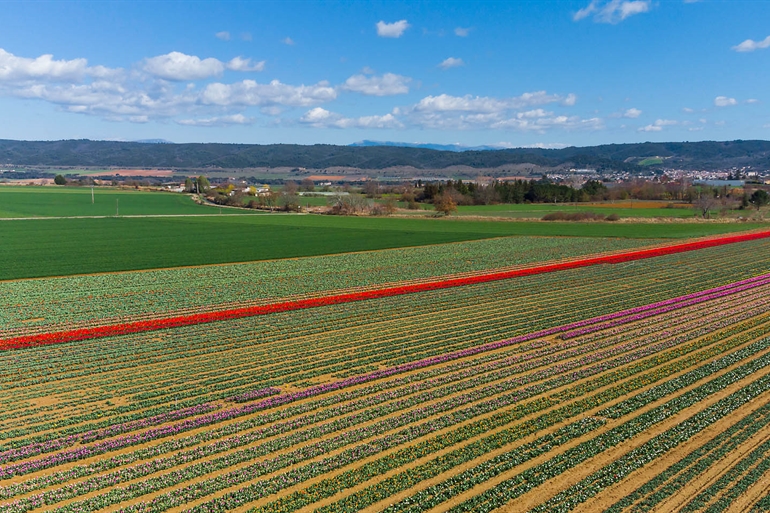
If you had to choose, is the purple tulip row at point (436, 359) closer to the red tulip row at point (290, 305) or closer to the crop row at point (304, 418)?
the crop row at point (304, 418)

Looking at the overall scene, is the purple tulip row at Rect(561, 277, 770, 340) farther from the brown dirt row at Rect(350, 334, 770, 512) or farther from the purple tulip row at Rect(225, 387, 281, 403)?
the purple tulip row at Rect(225, 387, 281, 403)

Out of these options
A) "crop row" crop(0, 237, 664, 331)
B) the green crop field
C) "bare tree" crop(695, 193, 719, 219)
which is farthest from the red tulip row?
"bare tree" crop(695, 193, 719, 219)

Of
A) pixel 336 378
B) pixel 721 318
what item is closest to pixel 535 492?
pixel 336 378

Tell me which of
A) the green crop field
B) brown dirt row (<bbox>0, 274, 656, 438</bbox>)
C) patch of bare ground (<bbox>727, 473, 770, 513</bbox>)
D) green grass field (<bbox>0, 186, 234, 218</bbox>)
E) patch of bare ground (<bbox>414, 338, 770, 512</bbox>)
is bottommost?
brown dirt row (<bbox>0, 274, 656, 438</bbox>)

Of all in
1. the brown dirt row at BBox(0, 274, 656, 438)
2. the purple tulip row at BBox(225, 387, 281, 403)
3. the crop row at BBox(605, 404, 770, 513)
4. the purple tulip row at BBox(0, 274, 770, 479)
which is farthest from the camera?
the brown dirt row at BBox(0, 274, 656, 438)


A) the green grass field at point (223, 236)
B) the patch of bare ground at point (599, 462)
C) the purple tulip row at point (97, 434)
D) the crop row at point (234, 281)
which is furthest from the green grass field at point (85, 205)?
the patch of bare ground at point (599, 462)

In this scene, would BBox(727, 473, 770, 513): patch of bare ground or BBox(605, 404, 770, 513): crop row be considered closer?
BBox(727, 473, 770, 513): patch of bare ground

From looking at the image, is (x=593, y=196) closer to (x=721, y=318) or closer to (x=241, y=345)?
(x=721, y=318)

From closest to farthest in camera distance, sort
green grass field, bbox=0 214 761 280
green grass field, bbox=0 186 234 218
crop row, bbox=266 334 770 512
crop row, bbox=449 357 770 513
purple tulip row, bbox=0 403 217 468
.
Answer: crop row, bbox=266 334 770 512 < crop row, bbox=449 357 770 513 < purple tulip row, bbox=0 403 217 468 < green grass field, bbox=0 214 761 280 < green grass field, bbox=0 186 234 218

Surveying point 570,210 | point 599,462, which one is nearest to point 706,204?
point 570,210
